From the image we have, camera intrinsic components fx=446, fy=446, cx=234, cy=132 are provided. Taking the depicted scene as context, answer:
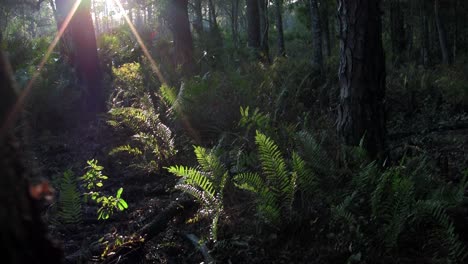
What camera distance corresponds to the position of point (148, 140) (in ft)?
18.7

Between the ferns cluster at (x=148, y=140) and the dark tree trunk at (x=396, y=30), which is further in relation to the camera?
the dark tree trunk at (x=396, y=30)

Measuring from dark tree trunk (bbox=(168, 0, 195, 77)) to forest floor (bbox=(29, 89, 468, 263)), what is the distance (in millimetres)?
3373

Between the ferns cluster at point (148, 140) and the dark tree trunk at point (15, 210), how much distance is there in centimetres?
407

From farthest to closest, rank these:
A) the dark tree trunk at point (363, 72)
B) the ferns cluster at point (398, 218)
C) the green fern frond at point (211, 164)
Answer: the dark tree trunk at point (363, 72), the green fern frond at point (211, 164), the ferns cluster at point (398, 218)

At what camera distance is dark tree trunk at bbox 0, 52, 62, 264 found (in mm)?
1029

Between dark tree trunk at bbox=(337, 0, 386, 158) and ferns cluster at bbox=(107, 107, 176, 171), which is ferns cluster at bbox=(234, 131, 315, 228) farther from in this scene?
ferns cluster at bbox=(107, 107, 176, 171)

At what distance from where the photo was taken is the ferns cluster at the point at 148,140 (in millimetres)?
5469

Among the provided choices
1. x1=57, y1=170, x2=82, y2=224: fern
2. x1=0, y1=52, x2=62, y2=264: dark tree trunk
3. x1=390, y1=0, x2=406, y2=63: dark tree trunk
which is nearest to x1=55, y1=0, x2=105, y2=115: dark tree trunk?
x1=57, y1=170, x2=82, y2=224: fern

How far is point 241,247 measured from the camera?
10.8ft

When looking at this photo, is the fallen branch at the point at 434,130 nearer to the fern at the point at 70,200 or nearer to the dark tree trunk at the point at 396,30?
the fern at the point at 70,200

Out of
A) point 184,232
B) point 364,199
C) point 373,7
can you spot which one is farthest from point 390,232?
point 373,7

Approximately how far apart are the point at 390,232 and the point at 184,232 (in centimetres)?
165

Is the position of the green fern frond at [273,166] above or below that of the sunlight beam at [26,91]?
below

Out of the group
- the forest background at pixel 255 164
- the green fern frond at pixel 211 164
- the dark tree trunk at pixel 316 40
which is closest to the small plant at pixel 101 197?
the forest background at pixel 255 164
